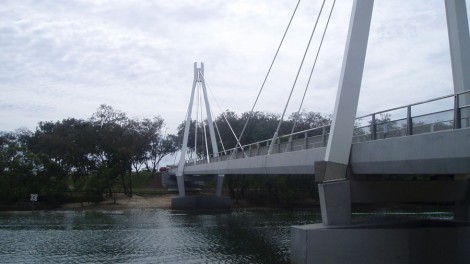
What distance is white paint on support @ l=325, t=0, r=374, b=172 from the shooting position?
19.1 metres

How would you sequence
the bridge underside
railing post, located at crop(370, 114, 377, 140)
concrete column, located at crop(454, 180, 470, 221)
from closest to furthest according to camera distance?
1. the bridge underside
2. railing post, located at crop(370, 114, 377, 140)
3. concrete column, located at crop(454, 180, 470, 221)

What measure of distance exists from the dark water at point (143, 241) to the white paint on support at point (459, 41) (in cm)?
1024

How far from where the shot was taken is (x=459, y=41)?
1859 centimetres

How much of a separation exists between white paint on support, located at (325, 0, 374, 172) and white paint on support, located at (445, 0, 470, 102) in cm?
271

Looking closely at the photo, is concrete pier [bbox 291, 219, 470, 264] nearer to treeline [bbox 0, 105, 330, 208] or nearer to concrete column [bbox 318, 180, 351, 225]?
concrete column [bbox 318, 180, 351, 225]

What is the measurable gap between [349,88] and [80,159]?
204 feet

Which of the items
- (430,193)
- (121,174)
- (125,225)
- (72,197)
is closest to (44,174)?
(72,197)

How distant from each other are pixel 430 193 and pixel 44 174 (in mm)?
55762

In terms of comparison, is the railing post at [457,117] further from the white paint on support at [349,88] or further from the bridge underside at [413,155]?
the white paint on support at [349,88]

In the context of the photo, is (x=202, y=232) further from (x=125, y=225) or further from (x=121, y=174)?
(x=121, y=174)

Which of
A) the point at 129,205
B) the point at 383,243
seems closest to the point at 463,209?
the point at 383,243

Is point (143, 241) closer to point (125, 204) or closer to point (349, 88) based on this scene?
point (349, 88)

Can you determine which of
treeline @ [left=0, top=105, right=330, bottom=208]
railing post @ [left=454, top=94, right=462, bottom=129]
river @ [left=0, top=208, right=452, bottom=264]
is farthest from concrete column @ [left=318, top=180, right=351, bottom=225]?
treeline @ [left=0, top=105, right=330, bottom=208]

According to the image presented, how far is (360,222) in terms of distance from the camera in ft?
65.4
